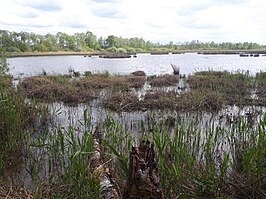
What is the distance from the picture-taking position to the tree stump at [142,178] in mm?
2680

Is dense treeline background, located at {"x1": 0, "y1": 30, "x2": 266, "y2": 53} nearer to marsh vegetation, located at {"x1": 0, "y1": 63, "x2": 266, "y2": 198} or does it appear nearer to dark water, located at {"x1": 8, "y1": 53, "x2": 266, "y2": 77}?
dark water, located at {"x1": 8, "y1": 53, "x2": 266, "y2": 77}

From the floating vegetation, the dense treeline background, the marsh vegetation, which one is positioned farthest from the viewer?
the dense treeline background

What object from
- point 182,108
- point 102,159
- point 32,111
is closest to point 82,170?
point 102,159

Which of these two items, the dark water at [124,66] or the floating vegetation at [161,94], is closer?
the floating vegetation at [161,94]

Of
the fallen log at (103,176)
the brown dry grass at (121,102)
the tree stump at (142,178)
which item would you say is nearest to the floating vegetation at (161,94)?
the brown dry grass at (121,102)

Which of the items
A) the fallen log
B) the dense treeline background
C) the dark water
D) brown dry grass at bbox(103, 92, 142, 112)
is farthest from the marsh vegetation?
the dense treeline background

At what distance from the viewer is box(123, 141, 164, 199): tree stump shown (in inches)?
105

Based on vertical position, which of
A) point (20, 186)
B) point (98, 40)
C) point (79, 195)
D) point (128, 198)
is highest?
point (98, 40)

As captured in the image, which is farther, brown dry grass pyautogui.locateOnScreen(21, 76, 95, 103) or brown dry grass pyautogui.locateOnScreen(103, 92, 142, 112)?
brown dry grass pyautogui.locateOnScreen(21, 76, 95, 103)

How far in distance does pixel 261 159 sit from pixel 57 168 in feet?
10.8

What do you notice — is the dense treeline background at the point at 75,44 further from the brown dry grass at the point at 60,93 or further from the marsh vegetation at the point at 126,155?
the marsh vegetation at the point at 126,155

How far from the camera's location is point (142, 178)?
268cm

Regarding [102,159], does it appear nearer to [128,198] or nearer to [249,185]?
[128,198]

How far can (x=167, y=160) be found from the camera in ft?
13.9
